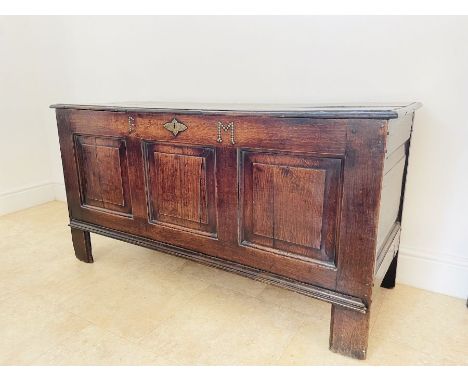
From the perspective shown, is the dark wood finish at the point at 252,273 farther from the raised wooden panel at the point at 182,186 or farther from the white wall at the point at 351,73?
the white wall at the point at 351,73

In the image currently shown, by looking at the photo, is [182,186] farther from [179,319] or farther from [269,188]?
[179,319]

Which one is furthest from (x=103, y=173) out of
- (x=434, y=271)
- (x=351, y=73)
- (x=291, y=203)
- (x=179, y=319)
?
(x=434, y=271)

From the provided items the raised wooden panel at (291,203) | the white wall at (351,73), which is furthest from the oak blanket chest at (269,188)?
the white wall at (351,73)

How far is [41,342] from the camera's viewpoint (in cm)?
113

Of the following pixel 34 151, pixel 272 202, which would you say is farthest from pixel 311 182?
pixel 34 151

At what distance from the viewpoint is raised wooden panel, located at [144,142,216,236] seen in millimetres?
1163

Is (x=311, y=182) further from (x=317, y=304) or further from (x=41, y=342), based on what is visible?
(x=41, y=342)

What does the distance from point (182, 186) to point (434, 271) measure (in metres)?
1.02

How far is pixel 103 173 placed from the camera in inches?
56.2

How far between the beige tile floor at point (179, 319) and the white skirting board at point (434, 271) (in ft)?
0.13

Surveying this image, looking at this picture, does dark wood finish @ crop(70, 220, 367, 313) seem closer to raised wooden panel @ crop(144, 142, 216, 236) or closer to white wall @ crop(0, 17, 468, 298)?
raised wooden panel @ crop(144, 142, 216, 236)

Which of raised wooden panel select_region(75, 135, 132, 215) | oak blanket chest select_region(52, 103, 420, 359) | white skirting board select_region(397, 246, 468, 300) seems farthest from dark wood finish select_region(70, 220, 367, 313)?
white skirting board select_region(397, 246, 468, 300)
